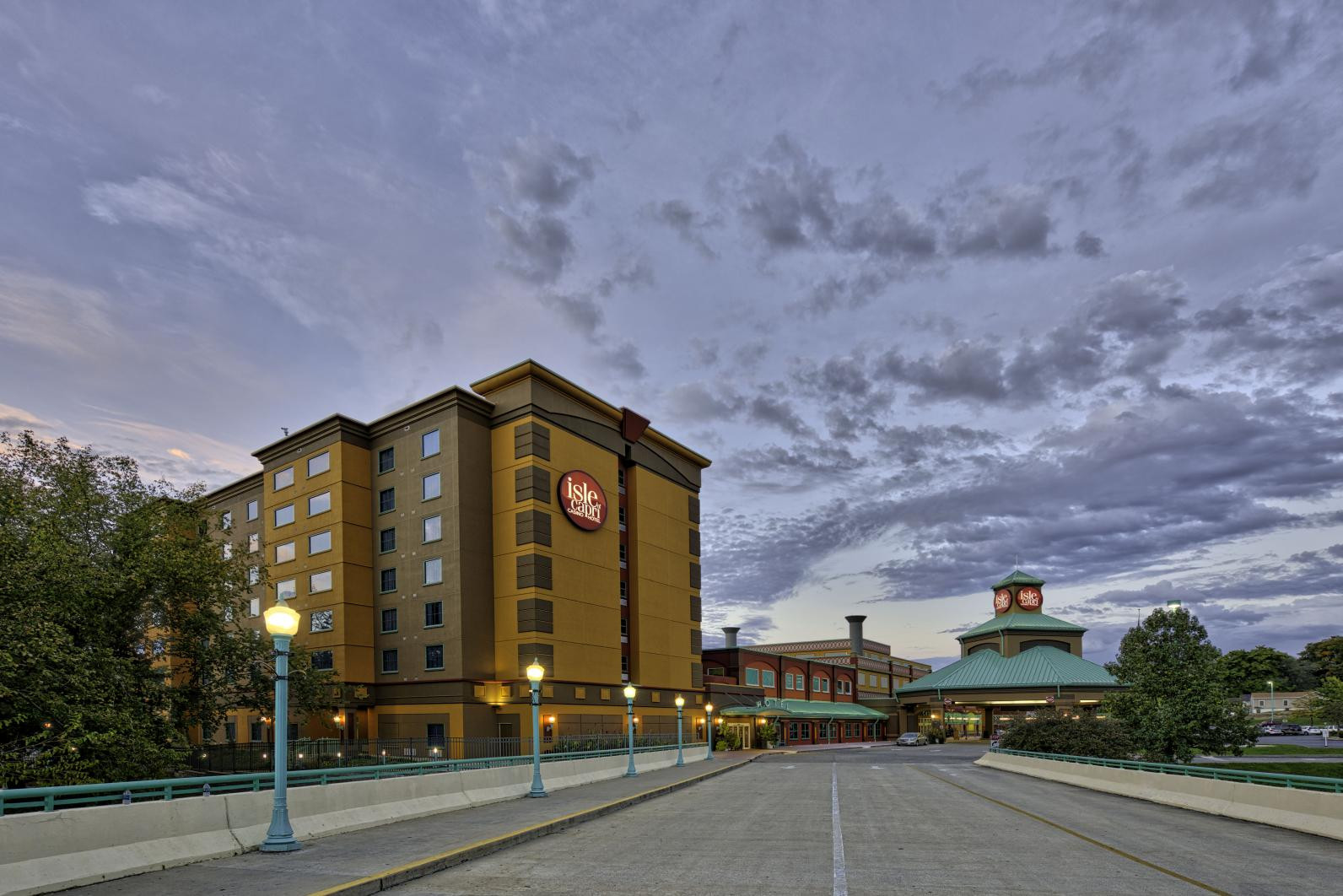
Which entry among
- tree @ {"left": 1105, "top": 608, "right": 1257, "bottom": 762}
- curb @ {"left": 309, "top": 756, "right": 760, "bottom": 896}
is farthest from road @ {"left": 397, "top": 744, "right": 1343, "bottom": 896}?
tree @ {"left": 1105, "top": 608, "right": 1257, "bottom": 762}

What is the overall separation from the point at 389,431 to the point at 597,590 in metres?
16.4

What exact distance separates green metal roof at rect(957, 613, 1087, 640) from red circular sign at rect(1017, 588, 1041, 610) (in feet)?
3.13

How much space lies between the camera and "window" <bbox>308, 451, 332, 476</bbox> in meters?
54.6

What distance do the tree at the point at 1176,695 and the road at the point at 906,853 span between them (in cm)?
1791

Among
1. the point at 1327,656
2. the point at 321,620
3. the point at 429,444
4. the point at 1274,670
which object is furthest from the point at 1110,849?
the point at 1274,670

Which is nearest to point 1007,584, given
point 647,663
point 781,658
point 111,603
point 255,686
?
point 781,658

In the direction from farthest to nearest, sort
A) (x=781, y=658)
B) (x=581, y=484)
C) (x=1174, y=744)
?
(x=781, y=658) → (x=581, y=484) → (x=1174, y=744)

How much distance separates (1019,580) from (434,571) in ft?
244

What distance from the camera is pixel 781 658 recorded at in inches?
3472

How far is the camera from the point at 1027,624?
97750mm

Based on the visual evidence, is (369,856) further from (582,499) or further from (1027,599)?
(1027,599)

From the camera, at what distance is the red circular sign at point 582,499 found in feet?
171

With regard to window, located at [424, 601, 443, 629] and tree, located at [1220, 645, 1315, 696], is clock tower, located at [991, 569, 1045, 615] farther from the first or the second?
tree, located at [1220, 645, 1315, 696]

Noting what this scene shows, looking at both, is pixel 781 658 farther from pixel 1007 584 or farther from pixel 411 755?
pixel 411 755
